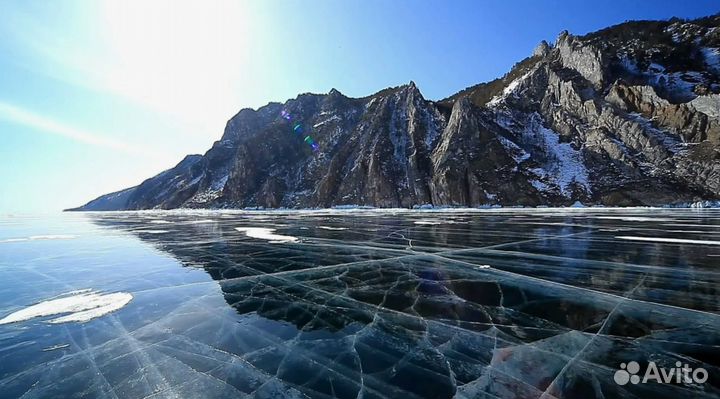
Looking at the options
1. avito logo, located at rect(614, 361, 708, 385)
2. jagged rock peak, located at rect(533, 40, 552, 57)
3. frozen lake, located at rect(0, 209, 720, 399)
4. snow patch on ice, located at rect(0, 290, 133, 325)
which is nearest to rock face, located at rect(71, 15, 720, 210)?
jagged rock peak, located at rect(533, 40, 552, 57)

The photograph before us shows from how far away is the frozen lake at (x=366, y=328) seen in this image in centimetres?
321

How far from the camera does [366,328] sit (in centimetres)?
465

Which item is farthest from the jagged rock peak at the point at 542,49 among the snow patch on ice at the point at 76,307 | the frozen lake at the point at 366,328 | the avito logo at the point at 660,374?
the snow patch on ice at the point at 76,307

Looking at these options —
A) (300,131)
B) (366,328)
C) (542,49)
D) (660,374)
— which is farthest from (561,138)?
(300,131)

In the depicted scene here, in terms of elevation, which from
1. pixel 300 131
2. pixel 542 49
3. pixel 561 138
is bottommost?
pixel 561 138

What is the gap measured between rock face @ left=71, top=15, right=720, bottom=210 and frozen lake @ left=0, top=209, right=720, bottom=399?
196 ft

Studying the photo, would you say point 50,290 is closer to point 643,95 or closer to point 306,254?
point 306,254

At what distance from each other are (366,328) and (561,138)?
260 ft

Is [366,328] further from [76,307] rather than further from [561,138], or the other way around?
[561,138]

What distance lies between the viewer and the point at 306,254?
11391 mm

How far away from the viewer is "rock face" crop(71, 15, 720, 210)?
5409 centimetres

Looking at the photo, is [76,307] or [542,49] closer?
[76,307]

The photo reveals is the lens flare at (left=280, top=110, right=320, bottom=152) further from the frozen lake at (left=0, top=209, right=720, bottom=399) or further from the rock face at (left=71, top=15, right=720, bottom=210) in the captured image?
the frozen lake at (left=0, top=209, right=720, bottom=399)

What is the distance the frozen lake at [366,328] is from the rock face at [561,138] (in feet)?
196
